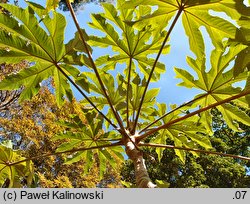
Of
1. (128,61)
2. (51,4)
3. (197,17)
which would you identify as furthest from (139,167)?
(51,4)

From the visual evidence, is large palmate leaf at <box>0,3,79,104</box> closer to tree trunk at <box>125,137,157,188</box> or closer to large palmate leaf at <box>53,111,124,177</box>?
large palmate leaf at <box>53,111,124,177</box>

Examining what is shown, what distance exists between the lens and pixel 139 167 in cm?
213

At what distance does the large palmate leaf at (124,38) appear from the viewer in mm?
2764

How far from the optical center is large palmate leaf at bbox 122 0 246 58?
6.78 feet

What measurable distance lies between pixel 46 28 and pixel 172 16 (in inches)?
36.4

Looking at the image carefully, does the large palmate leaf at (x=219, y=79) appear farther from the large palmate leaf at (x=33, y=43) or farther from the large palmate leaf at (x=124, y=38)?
the large palmate leaf at (x=33, y=43)

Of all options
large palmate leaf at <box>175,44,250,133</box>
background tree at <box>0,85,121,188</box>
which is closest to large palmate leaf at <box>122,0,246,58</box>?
large palmate leaf at <box>175,44,250,133</box>

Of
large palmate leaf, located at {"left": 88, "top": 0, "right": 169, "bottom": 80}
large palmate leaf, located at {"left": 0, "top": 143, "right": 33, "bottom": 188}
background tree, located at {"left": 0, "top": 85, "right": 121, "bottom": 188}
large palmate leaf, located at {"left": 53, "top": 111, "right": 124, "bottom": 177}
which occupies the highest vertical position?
background tree, located at {"left": 0, "top": 85, "right": 121, "bottom": 188}

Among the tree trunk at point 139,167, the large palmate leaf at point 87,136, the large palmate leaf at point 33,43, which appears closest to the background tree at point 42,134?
the large palmate leaf at point 87,136

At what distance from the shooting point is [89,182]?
473 inches

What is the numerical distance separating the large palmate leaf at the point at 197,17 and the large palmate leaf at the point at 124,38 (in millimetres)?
341

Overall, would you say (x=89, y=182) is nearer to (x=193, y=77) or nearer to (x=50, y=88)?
(x=50, y=88)

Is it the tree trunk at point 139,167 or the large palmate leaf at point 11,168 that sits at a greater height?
the large palmate leaf at point 11,168
